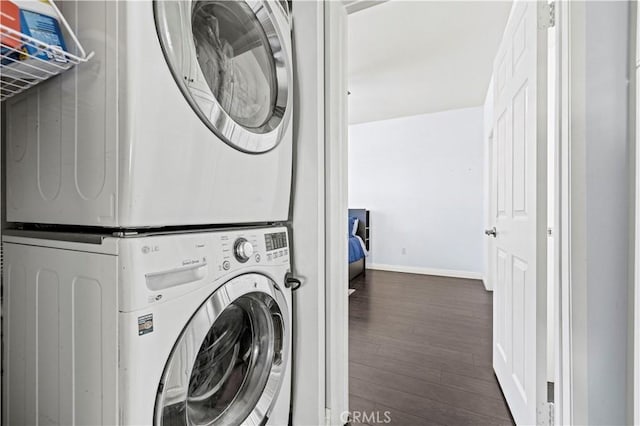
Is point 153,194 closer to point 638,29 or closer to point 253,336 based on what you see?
point 253,336

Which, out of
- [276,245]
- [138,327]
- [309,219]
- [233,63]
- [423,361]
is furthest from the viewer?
[423,361]

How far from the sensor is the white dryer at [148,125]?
0.67 metres

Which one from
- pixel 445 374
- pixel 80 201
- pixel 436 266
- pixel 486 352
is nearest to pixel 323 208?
pixel 80 201

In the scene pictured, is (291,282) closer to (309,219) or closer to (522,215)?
(309,219)

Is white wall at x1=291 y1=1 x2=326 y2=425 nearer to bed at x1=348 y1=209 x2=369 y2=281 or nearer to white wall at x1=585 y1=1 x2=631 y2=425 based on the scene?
white wall at x1=585 y1=1 x2=631 y2=425

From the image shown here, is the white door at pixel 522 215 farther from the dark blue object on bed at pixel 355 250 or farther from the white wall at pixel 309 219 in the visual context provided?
the dark blue object on bed at pixel 355 250

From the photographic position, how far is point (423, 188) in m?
4.75

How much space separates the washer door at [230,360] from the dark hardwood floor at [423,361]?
2.24 feet

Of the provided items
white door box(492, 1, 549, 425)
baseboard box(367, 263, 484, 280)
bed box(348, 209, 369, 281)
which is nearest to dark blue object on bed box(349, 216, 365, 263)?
bed box(348, 209, 369, 281)

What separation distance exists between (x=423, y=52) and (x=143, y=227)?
2976mm

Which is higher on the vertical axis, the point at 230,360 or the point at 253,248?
the point at 253,248

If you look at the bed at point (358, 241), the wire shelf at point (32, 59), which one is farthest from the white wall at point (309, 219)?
the bed at point (358, 241)

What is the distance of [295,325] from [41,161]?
1020 millimetres

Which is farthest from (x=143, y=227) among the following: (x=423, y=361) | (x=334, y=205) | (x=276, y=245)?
(x=423, y=361)
